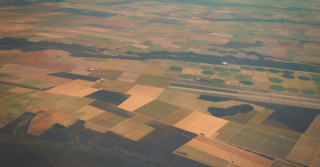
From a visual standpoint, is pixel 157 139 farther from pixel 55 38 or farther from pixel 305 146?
pixel 55 38

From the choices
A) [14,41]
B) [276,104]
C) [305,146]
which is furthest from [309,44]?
[14,41]

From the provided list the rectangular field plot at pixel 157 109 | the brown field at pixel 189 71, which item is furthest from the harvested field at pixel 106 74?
the rectangular field plot at pixel 157 109

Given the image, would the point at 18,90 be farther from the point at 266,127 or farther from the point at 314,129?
the point at 314,129

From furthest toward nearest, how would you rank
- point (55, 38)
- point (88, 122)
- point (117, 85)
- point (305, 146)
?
point (55, 38), point (117, 85), point (88, 122), point (305, 146)

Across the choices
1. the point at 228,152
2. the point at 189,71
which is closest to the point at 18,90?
the point at 189,71

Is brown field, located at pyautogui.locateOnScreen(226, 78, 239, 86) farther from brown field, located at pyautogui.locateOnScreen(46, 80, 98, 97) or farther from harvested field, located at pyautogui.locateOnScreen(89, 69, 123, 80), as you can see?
brown field, located at pyautogui.locateOnScreen(46, 80, 98, 97)

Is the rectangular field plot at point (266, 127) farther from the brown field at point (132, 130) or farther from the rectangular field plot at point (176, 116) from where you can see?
the brown field at point (132, 130)

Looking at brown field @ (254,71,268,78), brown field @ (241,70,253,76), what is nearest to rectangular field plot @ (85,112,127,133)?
brown field @ (241,70,253,76)
